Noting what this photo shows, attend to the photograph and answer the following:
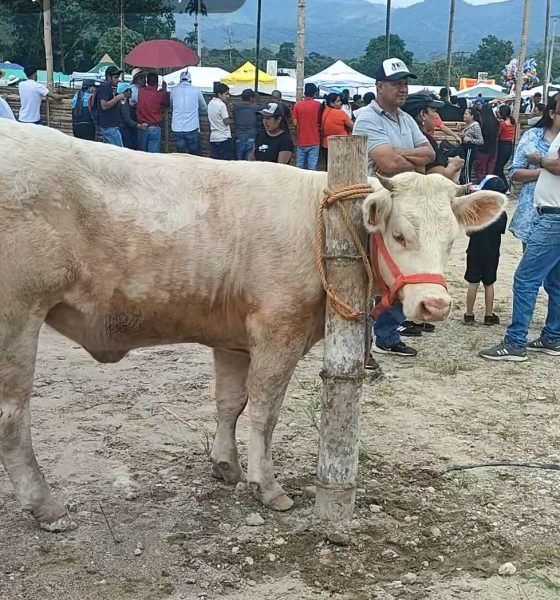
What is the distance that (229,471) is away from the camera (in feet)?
14.0

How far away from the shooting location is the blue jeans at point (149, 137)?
48.3 ft

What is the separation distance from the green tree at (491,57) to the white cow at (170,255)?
228 ft

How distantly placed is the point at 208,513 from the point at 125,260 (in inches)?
53.9

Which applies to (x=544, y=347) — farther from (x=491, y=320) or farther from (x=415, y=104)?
(x=415, y=104)

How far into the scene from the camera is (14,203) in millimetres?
3367

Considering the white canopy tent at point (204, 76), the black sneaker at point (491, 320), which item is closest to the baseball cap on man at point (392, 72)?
the black sneaker at point (491, 320)

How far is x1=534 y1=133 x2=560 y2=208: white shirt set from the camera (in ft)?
21.1

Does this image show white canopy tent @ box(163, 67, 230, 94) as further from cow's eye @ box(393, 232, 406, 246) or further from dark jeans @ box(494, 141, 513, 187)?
Answer: cow's eye @ box(393, 232, 406, 246)

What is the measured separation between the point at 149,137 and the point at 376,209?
11872 mm

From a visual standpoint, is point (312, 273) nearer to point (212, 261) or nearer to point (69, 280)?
point (212, 261)

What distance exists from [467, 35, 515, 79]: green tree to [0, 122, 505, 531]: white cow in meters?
69.4

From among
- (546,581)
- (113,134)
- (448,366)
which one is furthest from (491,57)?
(546,581)

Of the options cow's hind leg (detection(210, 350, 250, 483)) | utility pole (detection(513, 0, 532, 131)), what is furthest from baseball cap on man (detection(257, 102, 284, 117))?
utility pole (detection(513, 0, 532, 131))

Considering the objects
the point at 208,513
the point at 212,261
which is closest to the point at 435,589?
the point at 208,513
